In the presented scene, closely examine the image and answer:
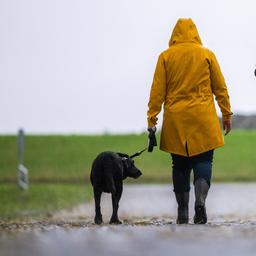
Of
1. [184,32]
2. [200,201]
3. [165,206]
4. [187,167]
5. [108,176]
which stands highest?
[184,32]

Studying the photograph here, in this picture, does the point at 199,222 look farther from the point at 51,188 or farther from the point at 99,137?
the point at 99,137

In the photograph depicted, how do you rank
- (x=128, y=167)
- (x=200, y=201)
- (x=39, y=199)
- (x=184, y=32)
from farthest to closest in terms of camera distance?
(x=39, y=199), (x=128, y=167), (x=184, y=32), (x=200, y=201)

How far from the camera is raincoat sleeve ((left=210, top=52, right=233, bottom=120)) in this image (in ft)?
34.7

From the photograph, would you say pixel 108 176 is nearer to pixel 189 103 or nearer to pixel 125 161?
pixel 125 161

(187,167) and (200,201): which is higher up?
(187,167)

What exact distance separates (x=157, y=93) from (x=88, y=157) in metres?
32.8

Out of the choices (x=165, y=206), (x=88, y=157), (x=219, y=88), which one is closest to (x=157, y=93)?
(x=219, y=88)

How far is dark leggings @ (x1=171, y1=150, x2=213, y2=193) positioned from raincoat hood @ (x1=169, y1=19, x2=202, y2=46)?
4.13ft

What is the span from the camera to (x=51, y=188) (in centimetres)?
2898

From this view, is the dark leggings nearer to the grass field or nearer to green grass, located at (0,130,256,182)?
the grass field

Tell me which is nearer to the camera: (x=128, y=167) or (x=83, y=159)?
(x=128, y=167)

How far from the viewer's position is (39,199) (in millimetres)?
25344

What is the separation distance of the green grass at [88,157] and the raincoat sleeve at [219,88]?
27164mm

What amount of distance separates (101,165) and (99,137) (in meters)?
37.5
